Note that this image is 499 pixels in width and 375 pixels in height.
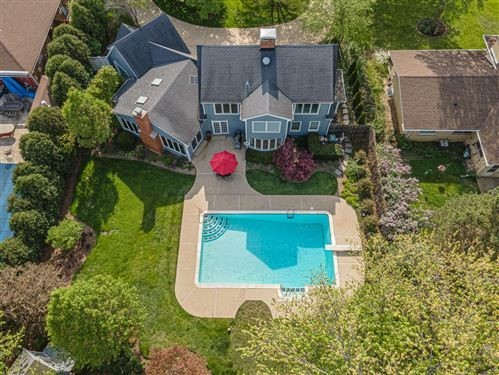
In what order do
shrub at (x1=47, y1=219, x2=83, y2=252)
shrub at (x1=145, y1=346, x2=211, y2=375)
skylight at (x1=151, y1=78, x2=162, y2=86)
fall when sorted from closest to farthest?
shrub at (x1=145, y1=346, x2=211, y2=375)
shrub at (x1=47, y1=219, x2=83, y2=252)
skylight at (x1=151, y1=78, x2=162, y2=86)

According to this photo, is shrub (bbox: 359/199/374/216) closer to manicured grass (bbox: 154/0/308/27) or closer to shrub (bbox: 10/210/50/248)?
manicured grass (bbox: 154/0/308/27)

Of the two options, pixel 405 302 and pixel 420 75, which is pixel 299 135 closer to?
pixel 420 75

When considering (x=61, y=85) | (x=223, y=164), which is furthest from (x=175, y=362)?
(x=61, y=85)

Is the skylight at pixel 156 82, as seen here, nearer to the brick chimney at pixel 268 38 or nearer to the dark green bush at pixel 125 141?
the dark green bush at pixel 125 141

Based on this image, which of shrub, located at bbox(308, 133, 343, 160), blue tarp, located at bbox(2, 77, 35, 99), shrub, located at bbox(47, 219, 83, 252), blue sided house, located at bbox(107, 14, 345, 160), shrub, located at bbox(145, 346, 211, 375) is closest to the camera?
shrub, located at bbox(145, 346, 211, 375)

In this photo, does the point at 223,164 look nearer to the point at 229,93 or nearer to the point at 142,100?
the point at 229,93

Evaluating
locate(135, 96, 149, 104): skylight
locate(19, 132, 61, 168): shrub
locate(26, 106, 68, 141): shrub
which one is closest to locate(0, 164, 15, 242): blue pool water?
locate(19, 132, 61, 168): shrub

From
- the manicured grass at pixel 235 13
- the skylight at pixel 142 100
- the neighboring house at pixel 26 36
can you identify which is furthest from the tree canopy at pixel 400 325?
the neighboring house at pixel 26 36

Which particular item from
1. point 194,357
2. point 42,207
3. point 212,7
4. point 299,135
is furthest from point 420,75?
point 42,207
